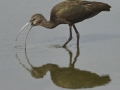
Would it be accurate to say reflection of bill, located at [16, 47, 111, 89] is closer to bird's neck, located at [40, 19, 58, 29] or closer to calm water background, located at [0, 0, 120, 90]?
calm water background, located at [0, 0, 120, 90]

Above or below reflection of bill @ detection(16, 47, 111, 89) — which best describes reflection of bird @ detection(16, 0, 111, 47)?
above

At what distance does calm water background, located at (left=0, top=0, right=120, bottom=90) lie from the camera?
7852 millimetres

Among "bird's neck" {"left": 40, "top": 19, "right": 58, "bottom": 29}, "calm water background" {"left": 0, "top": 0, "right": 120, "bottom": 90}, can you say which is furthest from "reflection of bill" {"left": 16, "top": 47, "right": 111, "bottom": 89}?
"bird's neck" {"left": 40, "top": 19, "right": 58, "bottom": 29}

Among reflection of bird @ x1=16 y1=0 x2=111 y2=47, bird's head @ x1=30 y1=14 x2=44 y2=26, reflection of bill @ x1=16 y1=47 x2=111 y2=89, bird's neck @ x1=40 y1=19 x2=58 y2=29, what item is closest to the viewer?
reflection of bill @ x1=16 y1=47 x2=111 y2=89

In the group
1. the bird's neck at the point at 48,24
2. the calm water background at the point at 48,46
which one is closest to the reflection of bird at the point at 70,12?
the bird's neck at the point at 48,24

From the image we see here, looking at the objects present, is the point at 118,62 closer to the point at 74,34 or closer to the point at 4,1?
the point at 74,34

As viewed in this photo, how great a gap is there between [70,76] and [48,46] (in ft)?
6.02

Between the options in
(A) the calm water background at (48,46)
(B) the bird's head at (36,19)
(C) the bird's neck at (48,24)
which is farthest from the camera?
(C) the bird's neck at (48,24)

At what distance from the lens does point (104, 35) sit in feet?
33.7

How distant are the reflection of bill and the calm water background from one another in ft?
0.30

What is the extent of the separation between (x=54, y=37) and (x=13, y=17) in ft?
5.47

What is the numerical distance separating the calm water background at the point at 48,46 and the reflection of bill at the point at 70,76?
93 mm

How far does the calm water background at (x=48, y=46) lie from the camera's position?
785cm

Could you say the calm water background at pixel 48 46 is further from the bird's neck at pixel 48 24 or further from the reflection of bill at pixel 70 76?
the bird's neck at pixel 48 24
